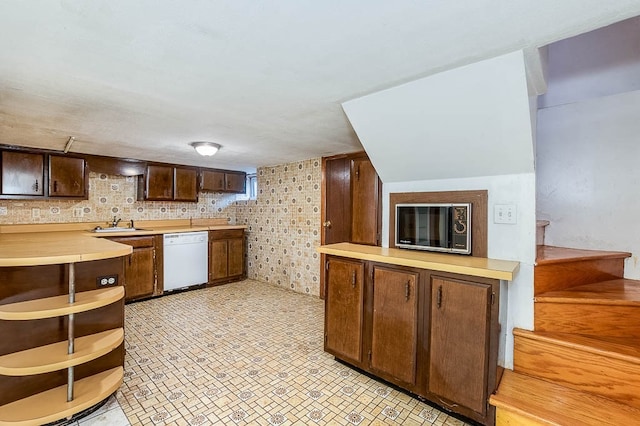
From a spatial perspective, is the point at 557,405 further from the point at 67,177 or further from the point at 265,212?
the point at 67,177

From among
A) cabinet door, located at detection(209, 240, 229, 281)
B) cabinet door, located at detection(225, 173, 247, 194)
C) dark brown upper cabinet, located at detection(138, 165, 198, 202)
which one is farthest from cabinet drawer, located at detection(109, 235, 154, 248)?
cabinet door, located at detection(225, 173, 247, 194)

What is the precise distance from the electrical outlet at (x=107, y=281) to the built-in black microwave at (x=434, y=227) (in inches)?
88.0

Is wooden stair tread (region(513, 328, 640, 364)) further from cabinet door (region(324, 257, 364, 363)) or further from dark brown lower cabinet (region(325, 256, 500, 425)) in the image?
cabinet door (region(324, 257, 364, 363))

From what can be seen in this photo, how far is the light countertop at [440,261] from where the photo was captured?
1.70 metres

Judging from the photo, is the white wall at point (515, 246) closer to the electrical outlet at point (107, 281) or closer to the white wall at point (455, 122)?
the white wall at point (455, 122)

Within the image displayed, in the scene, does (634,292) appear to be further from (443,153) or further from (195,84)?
(195,84)

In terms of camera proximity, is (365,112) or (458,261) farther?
(365,112)

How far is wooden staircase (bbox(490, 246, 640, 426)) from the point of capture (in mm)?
1485

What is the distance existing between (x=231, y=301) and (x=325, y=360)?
6.68ft

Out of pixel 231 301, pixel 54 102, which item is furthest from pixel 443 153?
pixel 231 301

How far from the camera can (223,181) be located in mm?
5320

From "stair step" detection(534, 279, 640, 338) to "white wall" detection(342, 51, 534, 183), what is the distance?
828mm

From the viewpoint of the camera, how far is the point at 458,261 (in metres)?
1.96

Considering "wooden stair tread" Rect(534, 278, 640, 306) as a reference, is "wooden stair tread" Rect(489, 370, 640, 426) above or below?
below
